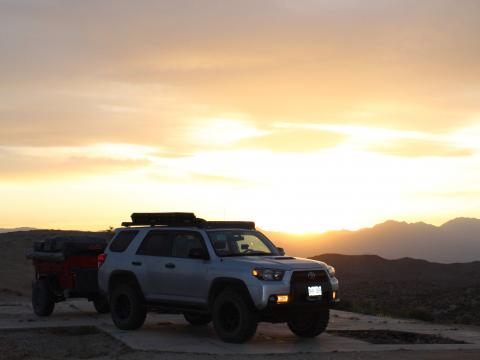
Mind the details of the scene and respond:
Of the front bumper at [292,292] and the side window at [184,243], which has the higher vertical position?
the side window at [184,243]

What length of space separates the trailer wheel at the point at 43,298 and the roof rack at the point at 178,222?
364cm

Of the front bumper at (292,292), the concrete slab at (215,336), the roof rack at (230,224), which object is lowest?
the concrete slab at (215,336)

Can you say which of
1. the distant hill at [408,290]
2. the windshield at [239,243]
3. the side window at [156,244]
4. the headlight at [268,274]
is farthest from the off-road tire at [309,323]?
the distant hill at [408,290]

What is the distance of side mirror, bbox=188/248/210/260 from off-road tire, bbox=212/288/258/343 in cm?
82

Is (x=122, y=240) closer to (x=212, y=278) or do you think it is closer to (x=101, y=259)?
(x=101, y=259)

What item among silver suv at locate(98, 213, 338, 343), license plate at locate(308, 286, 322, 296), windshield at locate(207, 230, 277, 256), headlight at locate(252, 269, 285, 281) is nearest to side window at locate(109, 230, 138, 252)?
silver suv at locate(98, 213, 338, 343)

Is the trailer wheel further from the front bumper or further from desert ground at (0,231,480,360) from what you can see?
the front bumper

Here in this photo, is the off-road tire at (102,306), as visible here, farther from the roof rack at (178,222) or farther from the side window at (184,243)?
the side window at (184,243)

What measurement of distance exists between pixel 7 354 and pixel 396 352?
6.63m

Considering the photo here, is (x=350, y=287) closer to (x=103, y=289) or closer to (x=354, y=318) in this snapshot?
(x=354, y=318)

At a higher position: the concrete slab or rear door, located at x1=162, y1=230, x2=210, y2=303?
rear door, located at x1=162, y1=230, x2=210, y2=303

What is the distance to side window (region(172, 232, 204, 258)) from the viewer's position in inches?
614

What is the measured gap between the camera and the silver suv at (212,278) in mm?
14219

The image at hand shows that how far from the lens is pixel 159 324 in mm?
18109
